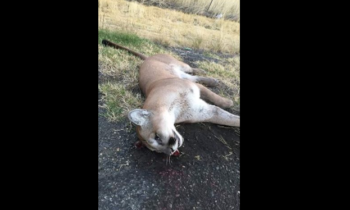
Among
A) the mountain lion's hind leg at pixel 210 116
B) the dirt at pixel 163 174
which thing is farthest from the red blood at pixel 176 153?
the mountain lion's hind leg at pixel 210 116

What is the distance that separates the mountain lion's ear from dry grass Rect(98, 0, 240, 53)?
73 centimetres

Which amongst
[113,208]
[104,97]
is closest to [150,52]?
[104,97]

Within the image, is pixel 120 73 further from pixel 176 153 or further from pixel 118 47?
pixel 176 153

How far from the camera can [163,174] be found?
1.94m

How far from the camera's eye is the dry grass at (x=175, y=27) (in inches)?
103

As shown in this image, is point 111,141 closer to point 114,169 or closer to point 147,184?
point 114,169

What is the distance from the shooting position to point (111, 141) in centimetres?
205

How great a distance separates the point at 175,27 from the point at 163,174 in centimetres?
137

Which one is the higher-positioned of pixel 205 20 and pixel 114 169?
pixel 205 20

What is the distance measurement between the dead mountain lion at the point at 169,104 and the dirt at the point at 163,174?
10cm

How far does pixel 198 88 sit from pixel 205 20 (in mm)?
587

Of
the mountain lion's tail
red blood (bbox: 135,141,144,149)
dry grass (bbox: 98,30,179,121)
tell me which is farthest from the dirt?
the mountain lion's tail

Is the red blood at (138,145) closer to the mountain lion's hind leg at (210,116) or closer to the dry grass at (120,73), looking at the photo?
the dry grass at (120,73)

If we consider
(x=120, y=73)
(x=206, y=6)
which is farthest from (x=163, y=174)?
(x=206, y=6)
